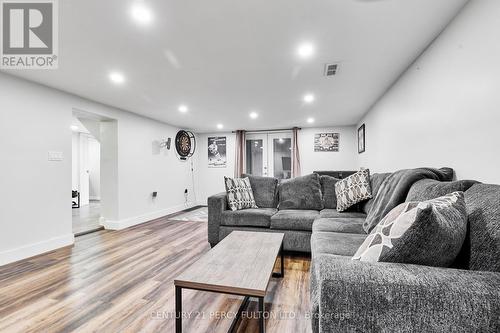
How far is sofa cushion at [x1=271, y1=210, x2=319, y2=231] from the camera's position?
2725 millimetres

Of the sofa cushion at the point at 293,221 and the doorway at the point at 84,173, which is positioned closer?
the sofa cushion at the point at 293,221

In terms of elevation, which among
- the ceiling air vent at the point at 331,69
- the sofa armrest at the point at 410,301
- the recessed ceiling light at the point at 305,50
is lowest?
the sofa armrest at the point at 410,301

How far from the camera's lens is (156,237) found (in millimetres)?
3527

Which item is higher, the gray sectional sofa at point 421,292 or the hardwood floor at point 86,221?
the gray sectional sofa at point 421,292

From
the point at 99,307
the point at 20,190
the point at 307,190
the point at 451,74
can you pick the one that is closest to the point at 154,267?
the point at 99,307

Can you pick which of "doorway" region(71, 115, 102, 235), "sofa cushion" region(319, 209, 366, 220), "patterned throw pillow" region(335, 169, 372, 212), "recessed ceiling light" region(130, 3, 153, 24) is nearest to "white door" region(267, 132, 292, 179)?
"patterned throw pillow" region(335, 169, 372, 212)

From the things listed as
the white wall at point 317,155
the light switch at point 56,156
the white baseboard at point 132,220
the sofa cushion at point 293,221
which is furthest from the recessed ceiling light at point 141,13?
Answer: the white wall at point 317,155

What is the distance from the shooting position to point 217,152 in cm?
673

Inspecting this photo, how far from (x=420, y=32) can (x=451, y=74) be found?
Answer: 1.41ft

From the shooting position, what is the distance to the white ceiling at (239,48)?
1.59m

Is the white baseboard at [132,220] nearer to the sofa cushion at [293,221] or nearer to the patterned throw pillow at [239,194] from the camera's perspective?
the patterned throw pillow at [239,194]

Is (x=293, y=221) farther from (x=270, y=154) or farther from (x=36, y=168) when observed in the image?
(x=270, y=154)

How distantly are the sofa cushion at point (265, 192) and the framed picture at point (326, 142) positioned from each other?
2.85 meters

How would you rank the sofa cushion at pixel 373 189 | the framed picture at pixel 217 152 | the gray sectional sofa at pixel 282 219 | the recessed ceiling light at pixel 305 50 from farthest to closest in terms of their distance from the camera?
the framed picture at pixel 217 152 → the gray sectional sofa at pixel 282 219 → the sofa cushion at pixel 373 189 → the recessed ceiling light at pixel 305 50
